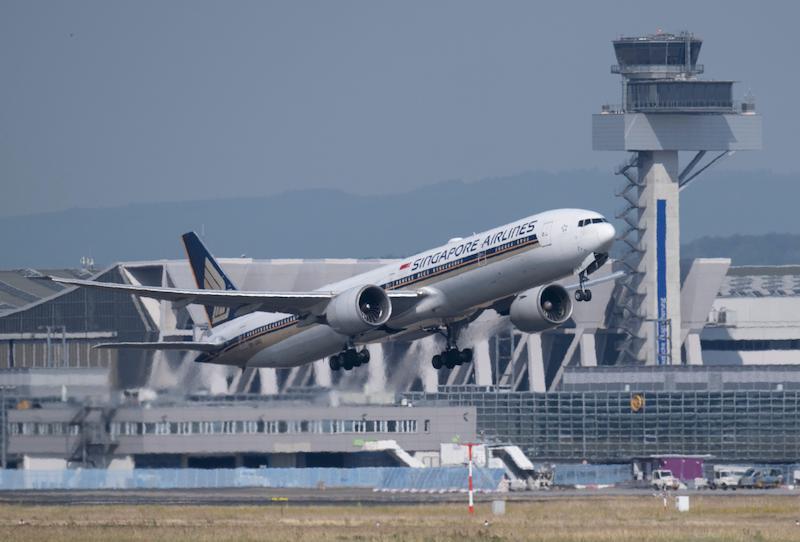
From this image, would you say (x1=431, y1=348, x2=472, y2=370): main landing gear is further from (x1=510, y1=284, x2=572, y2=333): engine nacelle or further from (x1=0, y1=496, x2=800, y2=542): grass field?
(x1=0, y1=496, x2=800, y2=542): grass field

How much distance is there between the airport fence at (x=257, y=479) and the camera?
10181cm

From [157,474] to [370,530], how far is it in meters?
36.3

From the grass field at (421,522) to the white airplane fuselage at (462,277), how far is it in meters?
7.53

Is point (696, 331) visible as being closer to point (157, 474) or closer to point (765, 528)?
point (157, 474)

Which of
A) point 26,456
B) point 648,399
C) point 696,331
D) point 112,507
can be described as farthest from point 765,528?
point 696,331

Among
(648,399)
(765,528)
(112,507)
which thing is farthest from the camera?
(648,399)

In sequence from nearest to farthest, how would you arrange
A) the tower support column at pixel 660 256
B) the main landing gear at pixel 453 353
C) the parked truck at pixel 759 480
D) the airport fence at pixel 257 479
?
the main landing gear at pixel 453 353, the airport fence at pixel 257 479, the parked truck at pixel 759 480, the tower support column at pixel 660 256

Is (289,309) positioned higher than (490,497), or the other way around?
(289,309)

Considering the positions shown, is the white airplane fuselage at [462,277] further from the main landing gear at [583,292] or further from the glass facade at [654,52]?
the glass facade at [654,52]

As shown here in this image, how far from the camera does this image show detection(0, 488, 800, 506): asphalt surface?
89.4 metres

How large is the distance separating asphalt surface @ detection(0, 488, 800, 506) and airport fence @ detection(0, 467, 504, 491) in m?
1.22

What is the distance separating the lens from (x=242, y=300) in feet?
258

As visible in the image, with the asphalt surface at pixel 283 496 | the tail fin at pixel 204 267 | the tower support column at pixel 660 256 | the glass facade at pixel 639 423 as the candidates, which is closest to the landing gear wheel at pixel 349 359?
the asphalt surface at pixel 283 496

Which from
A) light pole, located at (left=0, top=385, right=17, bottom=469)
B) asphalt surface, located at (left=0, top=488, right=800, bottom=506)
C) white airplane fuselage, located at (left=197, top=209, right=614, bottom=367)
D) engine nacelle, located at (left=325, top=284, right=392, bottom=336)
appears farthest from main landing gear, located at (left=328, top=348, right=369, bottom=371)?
light pole, located at (left=0, top=385, right=17, bottom=469)
